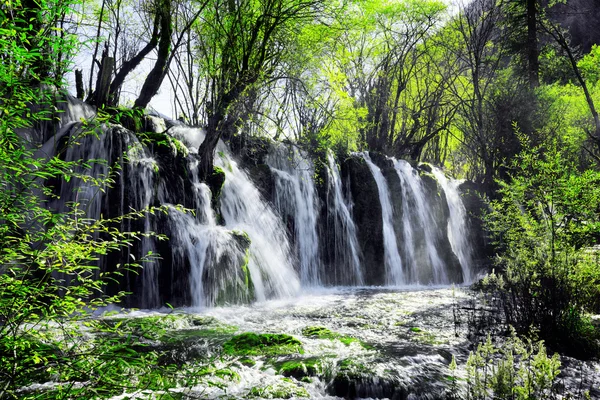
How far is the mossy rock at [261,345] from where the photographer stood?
573 centimetres

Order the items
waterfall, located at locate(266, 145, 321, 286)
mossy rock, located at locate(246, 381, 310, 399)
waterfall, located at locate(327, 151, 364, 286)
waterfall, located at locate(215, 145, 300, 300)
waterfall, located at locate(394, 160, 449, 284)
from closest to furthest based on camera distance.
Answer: mossy rock, located at locate(246, 381, 310, 399)
waterfall, located at locate(215, 145, 300, 300)
waterfall, located at locate(266, 145, 321, 286)
waterfall, located at locate(327, 151, 364, 286)
waterfall, located at locate(394, 160, 449, 284)

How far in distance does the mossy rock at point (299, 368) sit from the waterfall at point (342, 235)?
10.9 metres

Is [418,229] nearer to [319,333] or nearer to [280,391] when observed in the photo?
[319,333]

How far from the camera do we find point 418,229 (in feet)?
63.5

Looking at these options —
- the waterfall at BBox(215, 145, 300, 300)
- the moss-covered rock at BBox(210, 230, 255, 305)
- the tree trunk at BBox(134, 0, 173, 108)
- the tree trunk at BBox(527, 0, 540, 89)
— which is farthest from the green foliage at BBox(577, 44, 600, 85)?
the moss-covered rock at BBox(210, 230, 255, 305)

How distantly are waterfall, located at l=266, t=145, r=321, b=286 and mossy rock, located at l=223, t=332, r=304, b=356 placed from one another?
8478 millimetres

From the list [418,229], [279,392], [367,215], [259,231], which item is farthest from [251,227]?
[418,229]

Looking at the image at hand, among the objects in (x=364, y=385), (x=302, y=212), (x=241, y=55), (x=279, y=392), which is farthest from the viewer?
(x=302, y=212)

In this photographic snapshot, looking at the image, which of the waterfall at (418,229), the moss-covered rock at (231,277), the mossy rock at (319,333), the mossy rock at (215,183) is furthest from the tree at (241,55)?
the waterfall at (418,229)

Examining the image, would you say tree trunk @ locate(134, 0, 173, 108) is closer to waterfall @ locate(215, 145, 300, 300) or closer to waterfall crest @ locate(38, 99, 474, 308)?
waterfall crest @ locate(38, 99, 474, 308)

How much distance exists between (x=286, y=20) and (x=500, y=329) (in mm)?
10727

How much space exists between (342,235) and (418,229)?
4.80 meters

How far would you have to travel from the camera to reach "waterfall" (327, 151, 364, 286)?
54.1 ft

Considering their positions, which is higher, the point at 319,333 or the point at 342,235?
the point at 342,235
